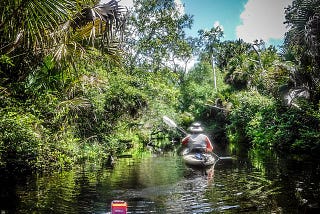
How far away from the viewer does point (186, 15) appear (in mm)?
31500

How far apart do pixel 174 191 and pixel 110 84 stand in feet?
38.5

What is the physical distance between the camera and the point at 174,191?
1014cm

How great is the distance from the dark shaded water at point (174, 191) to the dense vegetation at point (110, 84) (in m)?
1.58

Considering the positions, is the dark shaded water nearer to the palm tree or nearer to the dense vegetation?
the dense vegetation

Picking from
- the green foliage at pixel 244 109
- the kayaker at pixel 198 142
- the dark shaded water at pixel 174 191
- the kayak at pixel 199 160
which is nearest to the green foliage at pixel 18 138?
the dark shaded water at pixel 174 191

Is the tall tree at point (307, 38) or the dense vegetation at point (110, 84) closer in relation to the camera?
the dense vegetation at point (110, 84)

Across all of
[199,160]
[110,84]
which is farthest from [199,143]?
[110,84]

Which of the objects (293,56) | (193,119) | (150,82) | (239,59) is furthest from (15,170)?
(193,119)

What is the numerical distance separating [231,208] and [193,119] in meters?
35.2

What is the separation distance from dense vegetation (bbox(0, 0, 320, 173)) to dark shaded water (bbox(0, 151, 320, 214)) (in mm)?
1581

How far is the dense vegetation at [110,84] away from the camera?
9.94 m

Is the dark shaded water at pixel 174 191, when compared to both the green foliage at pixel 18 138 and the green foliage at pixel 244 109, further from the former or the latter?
the green foliage at pixel 244 109

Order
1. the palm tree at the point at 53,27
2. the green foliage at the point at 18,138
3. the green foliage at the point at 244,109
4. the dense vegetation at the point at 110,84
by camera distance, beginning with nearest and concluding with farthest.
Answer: the palm tree at the point at 53,27 < the dense vegetation at the point at 110,84 < the green foliage at the point at 18,138 < the green foliage at the point at 244,109

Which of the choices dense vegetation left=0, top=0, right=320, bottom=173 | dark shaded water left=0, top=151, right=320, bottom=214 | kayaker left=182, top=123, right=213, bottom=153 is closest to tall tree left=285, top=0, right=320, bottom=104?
dense vegetation left=0, top=0, right=320, bottom=173
